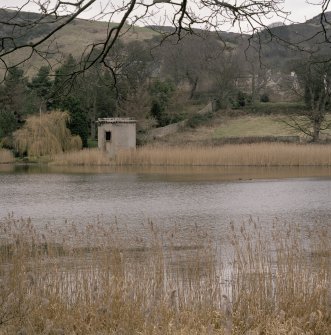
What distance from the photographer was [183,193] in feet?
67.3

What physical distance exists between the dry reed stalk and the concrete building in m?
2.90

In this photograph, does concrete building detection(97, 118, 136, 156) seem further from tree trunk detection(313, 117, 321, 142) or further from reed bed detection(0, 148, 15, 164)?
tree trunk detection(313, 117, 321, 142)

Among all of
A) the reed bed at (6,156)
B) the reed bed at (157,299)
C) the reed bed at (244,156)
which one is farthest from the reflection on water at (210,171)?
the reed bed at (157,299)

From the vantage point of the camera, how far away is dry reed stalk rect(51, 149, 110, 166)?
1441 inches

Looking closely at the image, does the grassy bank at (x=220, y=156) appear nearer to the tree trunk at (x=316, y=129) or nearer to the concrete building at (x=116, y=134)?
the concrete building at (x=116, y=134)

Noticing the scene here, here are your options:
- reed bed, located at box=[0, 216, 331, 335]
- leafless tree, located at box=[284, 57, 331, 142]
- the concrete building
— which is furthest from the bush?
reed bed, located at box=[0, 216, 331, 335]

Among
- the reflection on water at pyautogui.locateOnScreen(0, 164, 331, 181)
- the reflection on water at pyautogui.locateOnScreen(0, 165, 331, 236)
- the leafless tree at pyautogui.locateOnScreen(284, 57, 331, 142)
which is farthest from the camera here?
the leafless tree at pyautogui.locateOnScreen(284, 57, 331, 142)

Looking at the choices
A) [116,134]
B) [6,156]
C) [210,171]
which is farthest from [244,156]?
[6,156]

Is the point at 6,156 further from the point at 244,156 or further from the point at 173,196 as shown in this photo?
the point at 173,196

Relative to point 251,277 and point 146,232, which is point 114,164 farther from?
point 251,277

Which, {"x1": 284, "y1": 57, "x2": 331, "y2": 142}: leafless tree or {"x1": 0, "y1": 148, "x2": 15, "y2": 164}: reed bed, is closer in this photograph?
{"x1": 284, "y1": 57, "x2": 331, "y2": 142}: leafless tree

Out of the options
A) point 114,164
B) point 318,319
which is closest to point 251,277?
point 318,319

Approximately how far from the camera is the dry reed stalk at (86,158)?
120 feet

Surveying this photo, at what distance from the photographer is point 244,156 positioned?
32.3 meters
